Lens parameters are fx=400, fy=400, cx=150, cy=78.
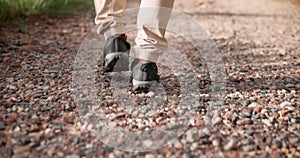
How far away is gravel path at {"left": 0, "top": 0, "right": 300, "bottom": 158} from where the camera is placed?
4.16 ft

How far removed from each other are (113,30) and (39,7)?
173 centimetres

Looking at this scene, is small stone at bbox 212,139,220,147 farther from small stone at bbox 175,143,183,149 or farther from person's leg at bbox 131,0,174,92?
person's leg at bbox 131,0,174,92

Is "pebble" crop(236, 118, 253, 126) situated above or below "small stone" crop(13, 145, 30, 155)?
above

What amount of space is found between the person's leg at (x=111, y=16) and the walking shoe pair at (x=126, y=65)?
0.04m

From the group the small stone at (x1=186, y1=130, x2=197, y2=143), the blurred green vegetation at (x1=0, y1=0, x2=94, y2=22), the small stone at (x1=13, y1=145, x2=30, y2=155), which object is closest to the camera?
the small stone at (x1=13, y1=145, x2=30, y2=155)

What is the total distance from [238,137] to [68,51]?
1.42 meters

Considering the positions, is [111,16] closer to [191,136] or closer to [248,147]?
[191,136]

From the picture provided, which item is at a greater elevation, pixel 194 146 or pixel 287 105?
pixel 287 105

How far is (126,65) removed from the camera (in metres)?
1.88

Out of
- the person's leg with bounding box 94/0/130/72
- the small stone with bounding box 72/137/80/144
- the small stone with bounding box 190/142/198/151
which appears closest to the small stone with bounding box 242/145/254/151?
the small stone with bounding box 190/142/198/151

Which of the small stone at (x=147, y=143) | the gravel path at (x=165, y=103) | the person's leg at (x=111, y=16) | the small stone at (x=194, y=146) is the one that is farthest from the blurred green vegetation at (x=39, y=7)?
the small stone at (x=194, y=146)

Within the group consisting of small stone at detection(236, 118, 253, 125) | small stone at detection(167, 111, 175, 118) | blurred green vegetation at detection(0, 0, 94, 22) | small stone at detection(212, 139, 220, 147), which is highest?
blurred green vegetation at detection(0, 0, 94, 22)

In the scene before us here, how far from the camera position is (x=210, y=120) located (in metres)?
1.48

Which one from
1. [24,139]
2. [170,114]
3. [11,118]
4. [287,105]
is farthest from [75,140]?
[287,105]
